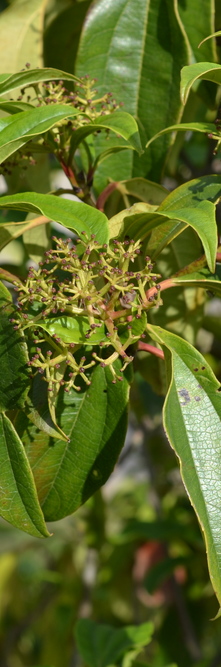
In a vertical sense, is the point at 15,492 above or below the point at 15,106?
below

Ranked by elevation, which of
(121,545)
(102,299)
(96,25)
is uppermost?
(96,25)

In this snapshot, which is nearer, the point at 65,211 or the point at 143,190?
the point at 65,211

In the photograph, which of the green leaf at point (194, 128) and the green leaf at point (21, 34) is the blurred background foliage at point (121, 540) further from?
the green leaf at point (194, 128)

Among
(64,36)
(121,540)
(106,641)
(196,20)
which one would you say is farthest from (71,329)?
(121,540)

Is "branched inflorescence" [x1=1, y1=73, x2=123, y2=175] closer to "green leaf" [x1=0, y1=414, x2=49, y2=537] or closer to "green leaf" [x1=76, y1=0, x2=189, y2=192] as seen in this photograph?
"green leaf" [x1=76, y1=0, x2=189, y2=192]

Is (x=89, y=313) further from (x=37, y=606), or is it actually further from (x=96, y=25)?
(x=37, y=606)

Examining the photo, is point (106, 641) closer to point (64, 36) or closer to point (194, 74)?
point (194, 74)

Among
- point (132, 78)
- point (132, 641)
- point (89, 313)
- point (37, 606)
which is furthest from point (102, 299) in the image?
point (37, 606)
